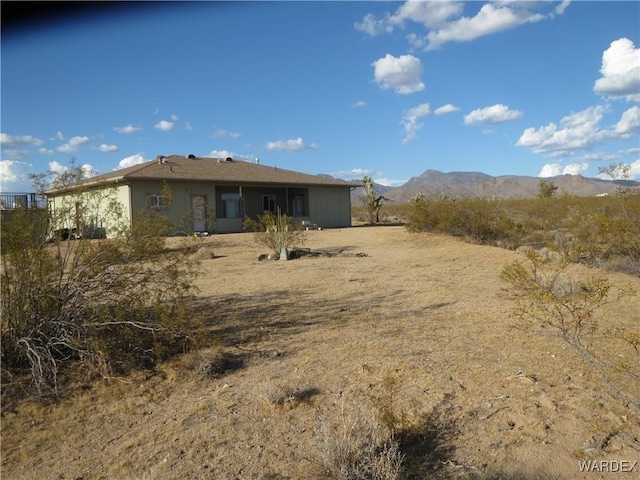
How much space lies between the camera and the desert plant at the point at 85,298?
506 centimetres

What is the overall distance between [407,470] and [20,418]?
3.26 metres

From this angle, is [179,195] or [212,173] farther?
[212,173]

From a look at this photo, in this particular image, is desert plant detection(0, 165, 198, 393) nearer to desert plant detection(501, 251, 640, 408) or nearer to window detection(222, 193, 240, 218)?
desert plant detection(501, 251, 640, 408)

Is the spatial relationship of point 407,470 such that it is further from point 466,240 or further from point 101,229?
point 466,240

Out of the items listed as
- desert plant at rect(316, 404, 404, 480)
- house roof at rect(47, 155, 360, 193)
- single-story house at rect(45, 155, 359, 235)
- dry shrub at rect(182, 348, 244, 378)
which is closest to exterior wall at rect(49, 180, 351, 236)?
single-story house at rect(45, 155, 359, 235)

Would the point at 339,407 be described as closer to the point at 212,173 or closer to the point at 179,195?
the point at 179,195

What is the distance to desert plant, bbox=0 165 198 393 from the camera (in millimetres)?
5062

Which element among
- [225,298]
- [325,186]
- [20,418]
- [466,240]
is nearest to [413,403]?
[20,418]

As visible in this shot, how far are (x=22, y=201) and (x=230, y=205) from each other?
2255 centimetres

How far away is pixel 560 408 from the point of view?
4270mm

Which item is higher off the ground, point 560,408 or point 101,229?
point 101,229

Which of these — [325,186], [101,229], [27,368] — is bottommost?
[27,368]

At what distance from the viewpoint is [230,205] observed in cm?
2792

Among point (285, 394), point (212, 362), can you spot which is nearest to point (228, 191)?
point (212, 362)
